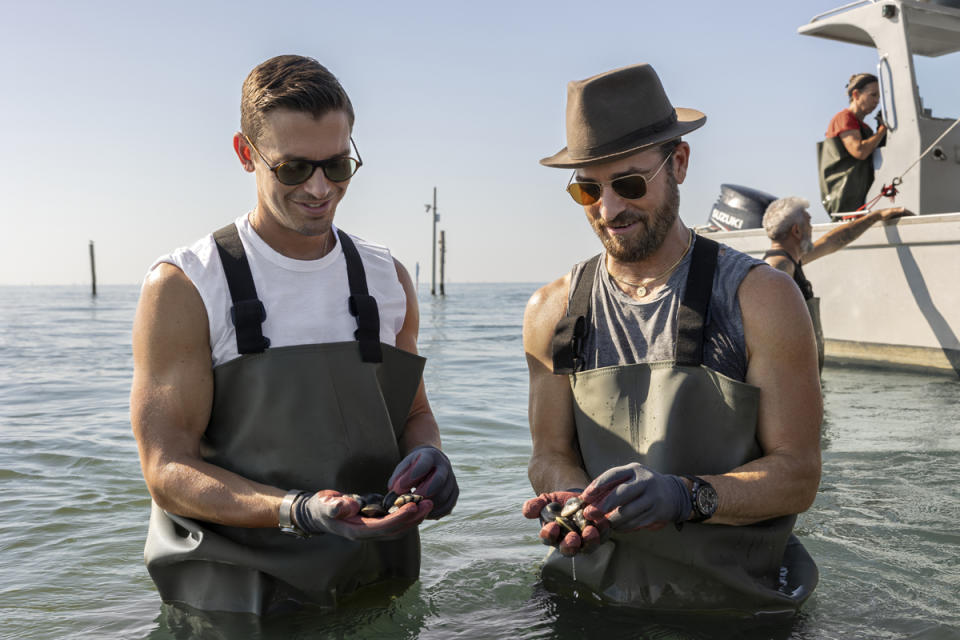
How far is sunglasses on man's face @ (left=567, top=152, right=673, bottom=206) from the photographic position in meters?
2.96

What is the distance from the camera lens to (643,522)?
2580 mm

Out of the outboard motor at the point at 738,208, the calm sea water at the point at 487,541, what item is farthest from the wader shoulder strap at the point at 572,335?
the outboard motor at the point at 738,208

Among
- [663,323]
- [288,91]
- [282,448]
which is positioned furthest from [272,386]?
[663,323]

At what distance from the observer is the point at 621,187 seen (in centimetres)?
298

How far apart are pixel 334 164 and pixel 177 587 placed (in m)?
1.51

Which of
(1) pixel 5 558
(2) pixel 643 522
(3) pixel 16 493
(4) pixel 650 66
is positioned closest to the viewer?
(2) pixel 643 522

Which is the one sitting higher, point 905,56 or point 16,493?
point 905,56

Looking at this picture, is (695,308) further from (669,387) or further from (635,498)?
(635,498)

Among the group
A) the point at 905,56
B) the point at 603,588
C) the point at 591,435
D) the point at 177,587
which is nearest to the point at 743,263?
the point at 591,435

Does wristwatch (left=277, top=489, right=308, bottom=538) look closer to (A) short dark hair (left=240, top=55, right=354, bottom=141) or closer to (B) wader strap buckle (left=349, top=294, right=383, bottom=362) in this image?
(B) wader strap buckle (left=349, top=294, right=383, bottom=362)

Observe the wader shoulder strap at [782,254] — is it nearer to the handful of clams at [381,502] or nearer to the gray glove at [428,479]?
the gray glove at [428,479]

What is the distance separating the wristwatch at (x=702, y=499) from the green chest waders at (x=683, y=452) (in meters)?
0.18

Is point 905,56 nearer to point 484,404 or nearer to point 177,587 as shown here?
point 484,404

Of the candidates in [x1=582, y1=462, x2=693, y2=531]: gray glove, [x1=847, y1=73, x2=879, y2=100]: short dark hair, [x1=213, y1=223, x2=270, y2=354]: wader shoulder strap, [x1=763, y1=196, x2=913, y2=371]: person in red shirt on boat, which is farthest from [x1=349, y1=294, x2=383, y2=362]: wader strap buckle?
[x1=847, y1=73, x2=879, y2=100]: short dark hair
